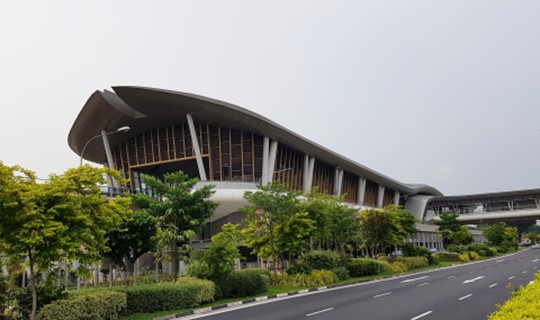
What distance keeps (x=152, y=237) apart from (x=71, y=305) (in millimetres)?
6298

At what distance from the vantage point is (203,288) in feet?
62.7

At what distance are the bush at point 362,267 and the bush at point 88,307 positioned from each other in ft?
64.6

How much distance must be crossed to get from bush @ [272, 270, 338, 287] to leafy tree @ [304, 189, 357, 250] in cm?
350

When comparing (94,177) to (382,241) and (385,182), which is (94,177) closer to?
(382,241)

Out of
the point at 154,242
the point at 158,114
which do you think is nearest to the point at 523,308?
the point at 154,242

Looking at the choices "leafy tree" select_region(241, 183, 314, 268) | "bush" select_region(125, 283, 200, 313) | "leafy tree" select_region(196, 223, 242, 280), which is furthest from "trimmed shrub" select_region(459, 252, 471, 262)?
"bush" select_region(125, 283, 200, 313)

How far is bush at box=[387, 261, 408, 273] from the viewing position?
35.8m

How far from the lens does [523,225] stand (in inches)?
6127

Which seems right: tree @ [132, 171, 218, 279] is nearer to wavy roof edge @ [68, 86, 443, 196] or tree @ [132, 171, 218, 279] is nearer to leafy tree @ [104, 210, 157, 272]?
leafy tree @ [104, 210, 157, 272]

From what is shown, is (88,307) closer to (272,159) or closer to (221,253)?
(221,253)

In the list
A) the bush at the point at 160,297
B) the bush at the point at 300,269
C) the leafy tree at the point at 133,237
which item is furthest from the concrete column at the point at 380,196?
the bush at the point at 160,297

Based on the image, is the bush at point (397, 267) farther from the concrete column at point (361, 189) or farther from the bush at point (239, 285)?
the concrete column at point (361, 189)

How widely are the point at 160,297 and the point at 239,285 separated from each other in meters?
5.01

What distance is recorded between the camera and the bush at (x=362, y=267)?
3209 centimetres
